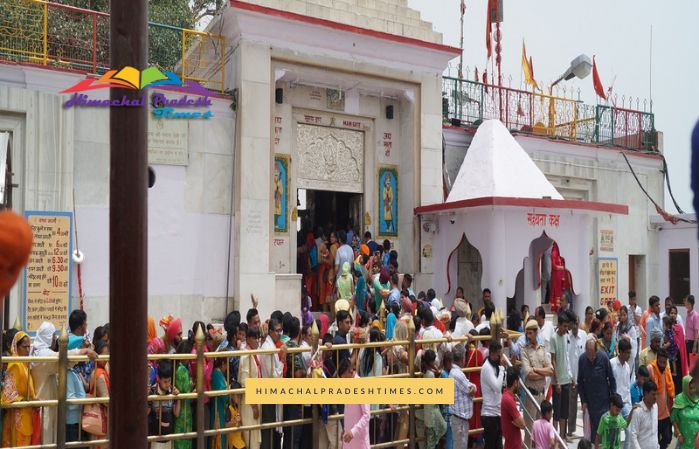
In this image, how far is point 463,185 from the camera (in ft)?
50.6

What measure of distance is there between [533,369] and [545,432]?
1257mm

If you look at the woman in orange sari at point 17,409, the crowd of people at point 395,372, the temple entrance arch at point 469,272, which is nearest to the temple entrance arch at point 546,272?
the temple entrance arch at point 469,272

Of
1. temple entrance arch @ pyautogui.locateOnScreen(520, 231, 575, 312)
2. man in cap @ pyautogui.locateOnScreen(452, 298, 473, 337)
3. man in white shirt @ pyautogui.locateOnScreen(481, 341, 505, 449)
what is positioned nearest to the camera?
man in white shirt @ pyautogui.locateOnScreen(481, 341, 505, 449)

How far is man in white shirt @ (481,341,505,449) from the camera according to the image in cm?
788

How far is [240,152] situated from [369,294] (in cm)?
352

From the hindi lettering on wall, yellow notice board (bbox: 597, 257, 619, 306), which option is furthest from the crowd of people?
yellow notice board (bbox: 597, 257, 619, 306)

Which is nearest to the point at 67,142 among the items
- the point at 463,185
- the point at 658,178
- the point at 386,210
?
the point at 386,210

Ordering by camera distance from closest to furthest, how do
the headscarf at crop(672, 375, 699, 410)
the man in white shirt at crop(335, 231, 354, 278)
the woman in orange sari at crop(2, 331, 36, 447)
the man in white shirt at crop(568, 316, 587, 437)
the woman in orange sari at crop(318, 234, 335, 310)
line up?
the woman in orange sari at crop(2, 331, 36, 447) < the headscarf at crop(672, 375, 699, 410) < the man in white shirt at crop(568, 316, 587, 437) < the man in white shirt at crop(335, 231, 354, 278) < the woman in orange sari at crop(318, 234, 335, 310)

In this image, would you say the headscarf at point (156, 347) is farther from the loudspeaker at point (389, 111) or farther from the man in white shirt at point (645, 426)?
the loudspeaker at point (389, 111)

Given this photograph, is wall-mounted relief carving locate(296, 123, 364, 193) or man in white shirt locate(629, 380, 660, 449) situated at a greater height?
wall-mounted relief carving locate(296, 123, 364, 193)

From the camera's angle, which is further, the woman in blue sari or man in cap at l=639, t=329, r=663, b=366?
man in cap at l=639, t=329, r=663, b=366

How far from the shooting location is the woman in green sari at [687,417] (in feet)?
26.1

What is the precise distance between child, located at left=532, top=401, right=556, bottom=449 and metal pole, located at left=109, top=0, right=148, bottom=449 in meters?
4.82

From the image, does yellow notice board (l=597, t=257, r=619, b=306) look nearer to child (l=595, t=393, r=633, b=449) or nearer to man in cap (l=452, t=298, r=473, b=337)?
man in cap (l=452, t=298, r=473, b=337)
